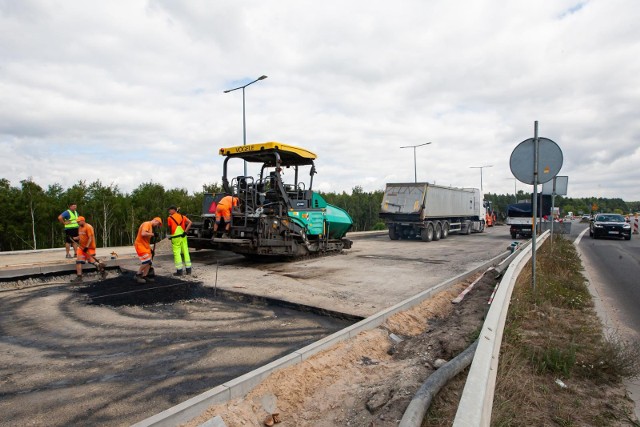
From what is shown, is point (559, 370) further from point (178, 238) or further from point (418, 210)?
point (418, 210)

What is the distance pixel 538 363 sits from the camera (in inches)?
152

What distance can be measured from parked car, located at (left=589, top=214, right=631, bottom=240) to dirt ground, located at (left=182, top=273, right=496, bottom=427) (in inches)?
810

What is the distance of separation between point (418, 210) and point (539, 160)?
1205cm

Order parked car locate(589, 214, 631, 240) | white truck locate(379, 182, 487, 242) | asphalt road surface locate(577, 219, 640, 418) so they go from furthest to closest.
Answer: parked car locate(589, 214, 631, 240), white truck locate(379, 182, 487, 242), asphalt road surface locate(577, 219, 640, 418)

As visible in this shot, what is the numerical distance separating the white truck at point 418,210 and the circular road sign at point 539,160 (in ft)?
38.5

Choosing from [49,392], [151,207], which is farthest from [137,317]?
[151,207]

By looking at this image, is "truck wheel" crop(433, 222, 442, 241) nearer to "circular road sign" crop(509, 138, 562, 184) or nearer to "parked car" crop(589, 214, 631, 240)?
"parked car" crop(589, 214, 631, 240)

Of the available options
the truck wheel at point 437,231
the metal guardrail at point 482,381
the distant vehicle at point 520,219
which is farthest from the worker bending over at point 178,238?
the distant vehicle at point 520,219

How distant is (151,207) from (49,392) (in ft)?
148

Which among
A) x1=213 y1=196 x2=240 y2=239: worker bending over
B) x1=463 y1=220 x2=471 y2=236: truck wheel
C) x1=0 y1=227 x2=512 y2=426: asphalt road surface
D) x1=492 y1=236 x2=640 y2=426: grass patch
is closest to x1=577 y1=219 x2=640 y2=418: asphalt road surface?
x1=492 y1=236 x2=640 y2=426: grass patch

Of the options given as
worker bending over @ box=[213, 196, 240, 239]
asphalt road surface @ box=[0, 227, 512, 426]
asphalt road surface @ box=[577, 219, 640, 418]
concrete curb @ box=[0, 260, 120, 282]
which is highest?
worker bending over @ box=[213, 196, 240, 239]

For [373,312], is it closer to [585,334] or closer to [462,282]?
[585,334]

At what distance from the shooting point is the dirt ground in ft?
9.72

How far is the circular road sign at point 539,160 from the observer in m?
6.27
